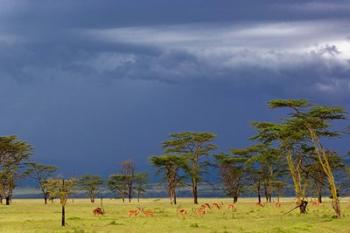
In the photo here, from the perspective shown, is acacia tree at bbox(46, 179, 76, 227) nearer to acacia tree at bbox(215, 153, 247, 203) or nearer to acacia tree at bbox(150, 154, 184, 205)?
acacia tree at bbox(150, 154, 184, 205)

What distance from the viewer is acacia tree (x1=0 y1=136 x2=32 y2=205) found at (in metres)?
114

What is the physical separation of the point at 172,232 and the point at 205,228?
13.6 feet

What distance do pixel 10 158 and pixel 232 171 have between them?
1623 inches

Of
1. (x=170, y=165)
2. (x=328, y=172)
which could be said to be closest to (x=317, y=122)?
(x=328, y=172)

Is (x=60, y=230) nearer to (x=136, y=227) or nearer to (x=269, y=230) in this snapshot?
(x=136, y=227)

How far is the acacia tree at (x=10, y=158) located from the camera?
4503 inches

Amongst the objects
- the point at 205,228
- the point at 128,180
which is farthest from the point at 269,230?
the point at 128,180

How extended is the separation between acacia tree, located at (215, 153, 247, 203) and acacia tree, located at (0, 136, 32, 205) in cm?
3604

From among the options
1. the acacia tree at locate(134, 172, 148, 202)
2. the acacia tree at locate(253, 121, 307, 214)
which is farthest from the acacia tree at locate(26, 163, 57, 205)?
the acacia tree at locate(253, 121, 307, 214)

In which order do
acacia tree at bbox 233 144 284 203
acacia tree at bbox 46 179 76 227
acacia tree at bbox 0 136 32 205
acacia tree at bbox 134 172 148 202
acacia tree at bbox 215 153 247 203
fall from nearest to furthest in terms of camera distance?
acacia tree at bbox 46 179 76 227 → acacia tree at bbox 0 136 32 205 → acacia tree at bbox 233 144 284 203 → acacia tree at bbox 215 153 247 203 → acacia tree at bbox 134 172 148 202

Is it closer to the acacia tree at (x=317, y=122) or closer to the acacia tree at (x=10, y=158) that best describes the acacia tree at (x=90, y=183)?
the acacia tree at (x=10, y=158)

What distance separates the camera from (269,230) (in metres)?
48.3

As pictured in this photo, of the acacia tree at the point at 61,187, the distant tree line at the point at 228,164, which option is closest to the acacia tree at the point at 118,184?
the distant tree line at the point at 228,164

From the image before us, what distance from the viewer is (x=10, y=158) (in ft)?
383
